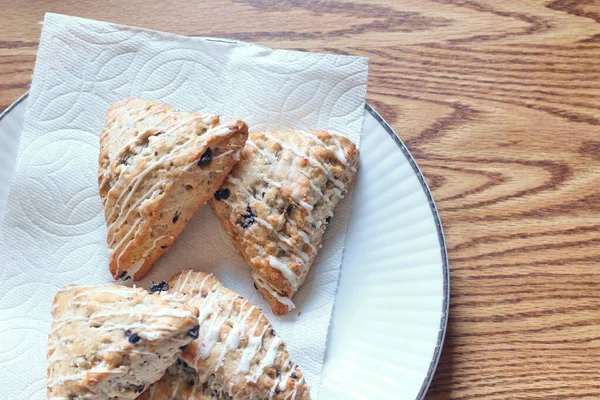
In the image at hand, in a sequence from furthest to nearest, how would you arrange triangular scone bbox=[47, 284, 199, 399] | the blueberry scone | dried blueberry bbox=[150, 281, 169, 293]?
dried blueberry bbox=[150, 281, 169, 293]
the blueberry scone
triangular scone bbox=[47, 284, 199, 399]

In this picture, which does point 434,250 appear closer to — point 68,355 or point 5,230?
point 68,355

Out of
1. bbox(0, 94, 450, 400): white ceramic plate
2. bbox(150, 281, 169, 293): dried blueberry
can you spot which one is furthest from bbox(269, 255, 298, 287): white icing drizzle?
bbox(150, 281, 169, 293): dried blueberry

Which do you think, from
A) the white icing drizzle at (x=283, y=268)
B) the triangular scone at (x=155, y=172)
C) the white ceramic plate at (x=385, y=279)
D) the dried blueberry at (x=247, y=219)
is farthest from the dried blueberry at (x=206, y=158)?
the white ceramic plate at (x=385, y=279)

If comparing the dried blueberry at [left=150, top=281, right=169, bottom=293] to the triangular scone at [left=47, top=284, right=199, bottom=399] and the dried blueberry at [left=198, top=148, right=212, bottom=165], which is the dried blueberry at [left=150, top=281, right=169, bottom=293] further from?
the dried blueberry at [left=198, top=148, right=212, bottom=165]

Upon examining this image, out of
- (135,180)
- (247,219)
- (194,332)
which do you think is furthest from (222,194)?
(194,332)

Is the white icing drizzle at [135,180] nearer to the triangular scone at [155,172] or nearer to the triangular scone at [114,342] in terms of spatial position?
the triangular scone at [155,172]

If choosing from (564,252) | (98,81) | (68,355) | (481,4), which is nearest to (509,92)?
(481,4)
